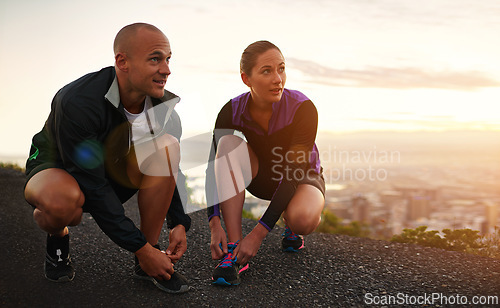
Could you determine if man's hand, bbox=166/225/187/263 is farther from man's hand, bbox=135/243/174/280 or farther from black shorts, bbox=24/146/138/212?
black shorts, bbox=24/146/138/212

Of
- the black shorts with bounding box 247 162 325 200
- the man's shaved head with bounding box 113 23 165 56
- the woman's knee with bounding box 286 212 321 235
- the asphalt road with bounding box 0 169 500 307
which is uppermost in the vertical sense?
the man's shaved head with bounding box 113 23 165 56

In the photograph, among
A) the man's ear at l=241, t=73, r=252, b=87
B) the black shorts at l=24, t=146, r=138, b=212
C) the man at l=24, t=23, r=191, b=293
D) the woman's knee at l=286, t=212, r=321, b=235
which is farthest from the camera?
the man's ear at l=241, t=73, r=252, b=87

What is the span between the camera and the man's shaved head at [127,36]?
262cm

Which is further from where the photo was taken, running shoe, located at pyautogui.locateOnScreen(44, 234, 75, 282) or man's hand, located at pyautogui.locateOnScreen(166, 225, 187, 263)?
running shoe, located at pyautogui.locateOnScreen(44, 234, 75, 282)

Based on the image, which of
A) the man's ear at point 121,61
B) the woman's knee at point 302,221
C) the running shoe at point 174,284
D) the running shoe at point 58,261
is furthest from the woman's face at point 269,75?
the running shoe at point 58,261

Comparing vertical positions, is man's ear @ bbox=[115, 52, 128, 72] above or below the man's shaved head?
below

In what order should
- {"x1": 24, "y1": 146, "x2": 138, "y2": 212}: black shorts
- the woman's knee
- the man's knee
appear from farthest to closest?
the woman's knee < the man's knee < {"x1": 24, "y1": 146, "x2": 138, "y2": 212}: black shorts

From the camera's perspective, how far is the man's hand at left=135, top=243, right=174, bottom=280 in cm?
255

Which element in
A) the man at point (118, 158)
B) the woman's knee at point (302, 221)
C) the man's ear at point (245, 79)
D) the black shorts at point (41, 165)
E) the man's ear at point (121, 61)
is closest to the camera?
the man at point (118, 158)

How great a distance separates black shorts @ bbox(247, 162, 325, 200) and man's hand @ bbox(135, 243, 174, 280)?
113cm

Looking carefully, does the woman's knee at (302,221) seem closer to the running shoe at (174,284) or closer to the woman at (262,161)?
the woman at (262,161)

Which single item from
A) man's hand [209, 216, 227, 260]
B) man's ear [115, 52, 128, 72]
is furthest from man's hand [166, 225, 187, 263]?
man's ear [115, 52, 128, 72]

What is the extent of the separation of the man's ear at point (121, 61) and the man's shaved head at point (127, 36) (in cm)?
2

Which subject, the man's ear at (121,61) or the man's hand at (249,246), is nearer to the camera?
the man's ear at (121,61)
